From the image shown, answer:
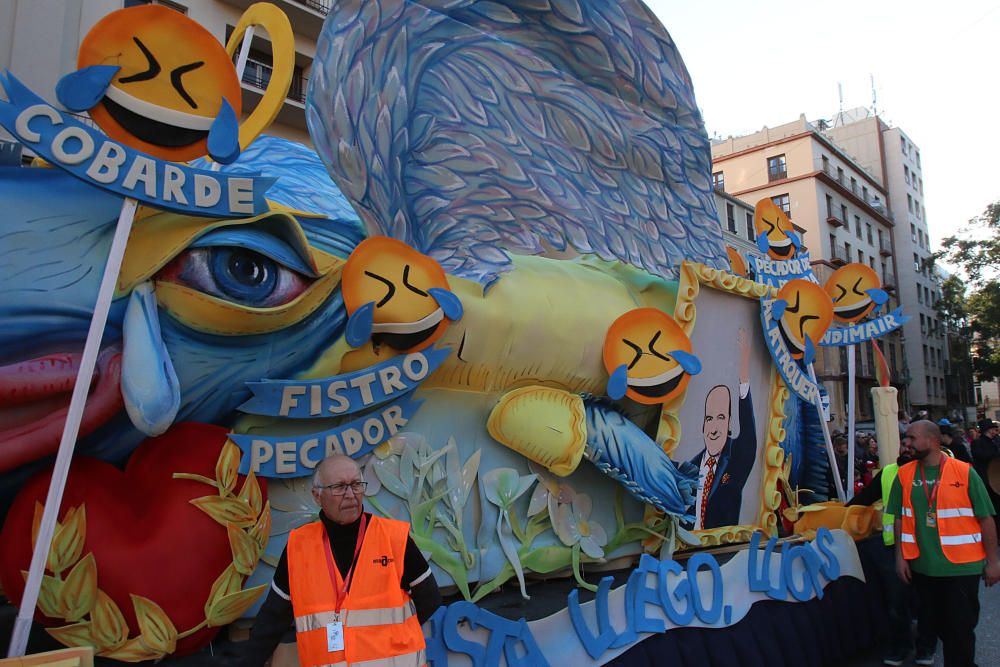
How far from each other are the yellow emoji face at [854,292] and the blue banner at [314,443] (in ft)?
20.5

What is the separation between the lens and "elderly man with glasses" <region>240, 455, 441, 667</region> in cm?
219

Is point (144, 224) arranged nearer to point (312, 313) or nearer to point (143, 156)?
point (143, 156)

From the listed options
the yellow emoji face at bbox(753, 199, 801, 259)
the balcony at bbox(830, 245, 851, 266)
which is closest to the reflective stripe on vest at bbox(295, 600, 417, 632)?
the yellow emoji face at bbox(753, 199, 801, 259)

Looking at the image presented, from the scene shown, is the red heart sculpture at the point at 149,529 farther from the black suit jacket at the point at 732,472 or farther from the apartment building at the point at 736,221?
the apartment building at the point at 736,221

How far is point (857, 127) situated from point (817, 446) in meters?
39.3

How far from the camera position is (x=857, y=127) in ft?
133

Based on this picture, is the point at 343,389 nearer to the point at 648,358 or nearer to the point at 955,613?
the point at 648,358

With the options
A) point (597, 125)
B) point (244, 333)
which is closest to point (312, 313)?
point (244, 333)

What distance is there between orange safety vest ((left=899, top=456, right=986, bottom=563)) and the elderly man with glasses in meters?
3.43

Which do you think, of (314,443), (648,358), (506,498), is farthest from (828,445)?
(314,443)

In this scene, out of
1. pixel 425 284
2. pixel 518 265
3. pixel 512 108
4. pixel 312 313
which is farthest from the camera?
pixel 512 108

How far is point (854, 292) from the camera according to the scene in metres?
8.53

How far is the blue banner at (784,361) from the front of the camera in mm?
6911

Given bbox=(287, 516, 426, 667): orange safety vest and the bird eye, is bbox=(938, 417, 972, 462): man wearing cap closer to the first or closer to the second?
the bird eye
